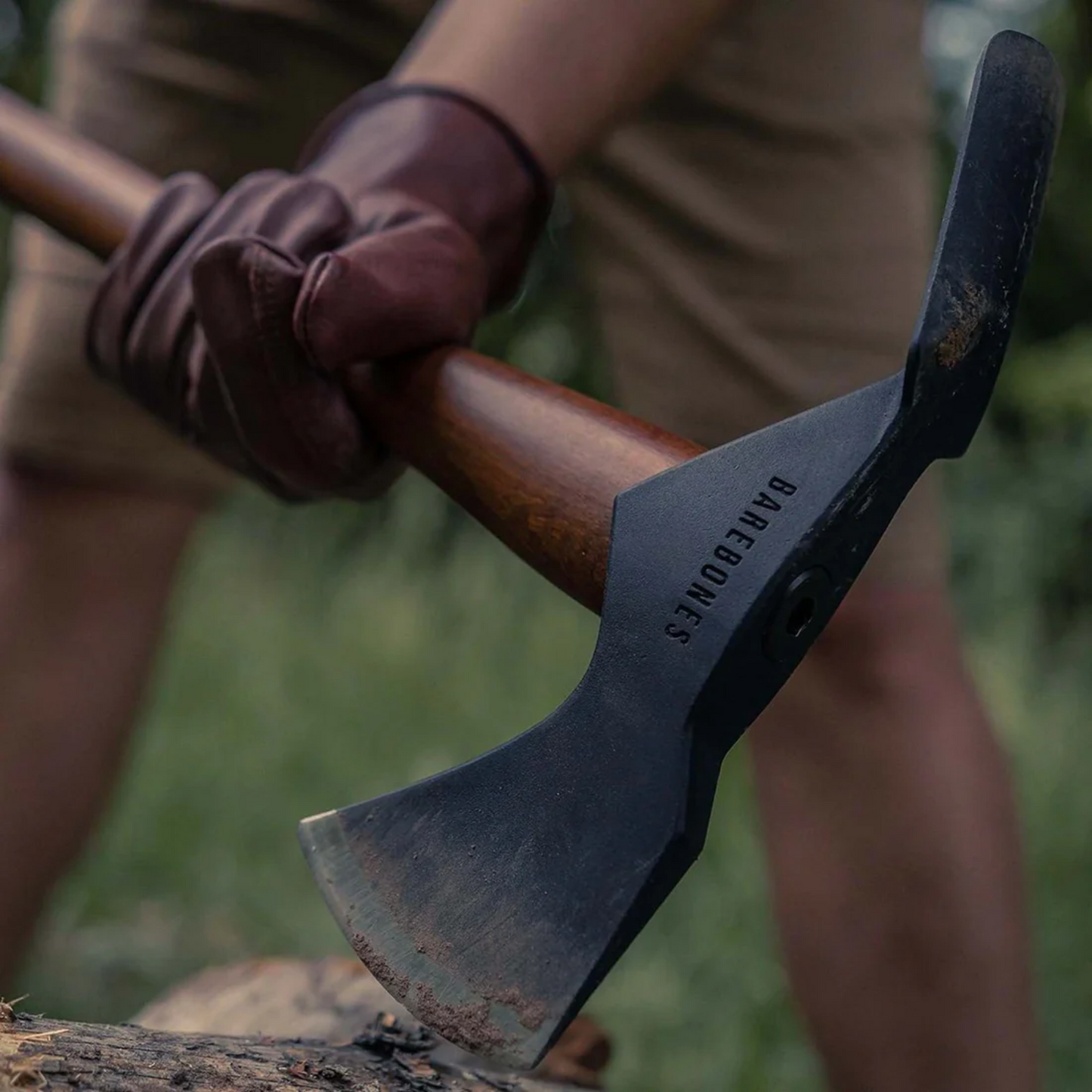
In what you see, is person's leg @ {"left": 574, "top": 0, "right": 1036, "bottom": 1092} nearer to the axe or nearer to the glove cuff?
the glove cuff

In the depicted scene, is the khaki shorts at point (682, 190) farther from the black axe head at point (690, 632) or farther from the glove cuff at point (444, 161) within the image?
the black axe head at point (690, 632)

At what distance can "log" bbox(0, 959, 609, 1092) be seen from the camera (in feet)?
2.61

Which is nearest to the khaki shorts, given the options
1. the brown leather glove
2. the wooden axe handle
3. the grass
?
the brown leather glove

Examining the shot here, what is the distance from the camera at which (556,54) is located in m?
1.09

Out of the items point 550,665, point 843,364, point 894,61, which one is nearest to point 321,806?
point 550,665

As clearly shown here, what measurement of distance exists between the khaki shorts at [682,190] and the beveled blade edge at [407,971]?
0.77 metres

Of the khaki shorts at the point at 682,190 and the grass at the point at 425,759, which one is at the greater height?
the khaki shorts at the point at 682,190

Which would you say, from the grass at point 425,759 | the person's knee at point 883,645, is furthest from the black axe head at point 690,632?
the grass at point 425,759

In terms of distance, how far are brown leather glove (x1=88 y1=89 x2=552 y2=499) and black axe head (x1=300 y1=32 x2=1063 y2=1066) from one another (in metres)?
0.28

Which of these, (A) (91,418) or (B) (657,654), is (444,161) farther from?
(A) (91,418)

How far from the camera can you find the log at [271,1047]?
79 centimetres

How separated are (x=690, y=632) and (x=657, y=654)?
0.09ft

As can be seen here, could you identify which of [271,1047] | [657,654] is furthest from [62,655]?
[657,654]

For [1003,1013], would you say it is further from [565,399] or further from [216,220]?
[216,220]
